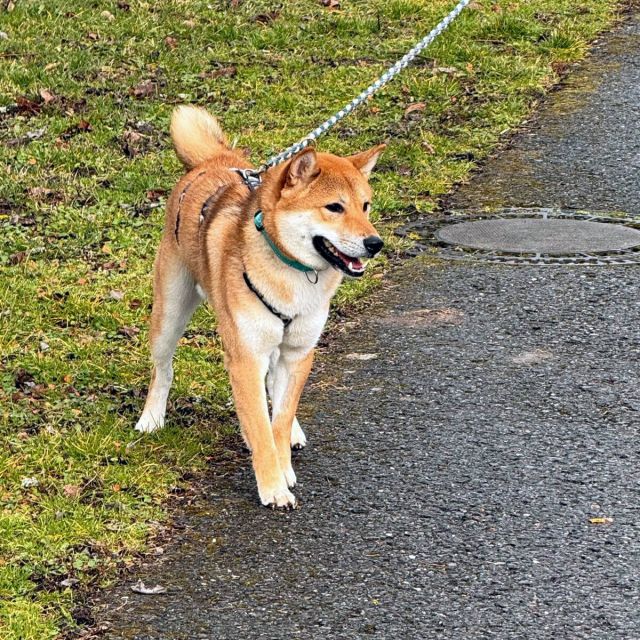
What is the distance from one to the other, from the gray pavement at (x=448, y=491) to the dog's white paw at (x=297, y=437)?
0.17ft

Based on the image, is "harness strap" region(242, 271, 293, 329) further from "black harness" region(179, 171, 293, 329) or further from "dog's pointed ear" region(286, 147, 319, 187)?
"dog's pointed ear" region(286, 147, 319, 187)

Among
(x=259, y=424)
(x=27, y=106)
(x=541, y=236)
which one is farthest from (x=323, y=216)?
(x=27, y=106)

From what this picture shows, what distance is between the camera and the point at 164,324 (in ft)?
18.1

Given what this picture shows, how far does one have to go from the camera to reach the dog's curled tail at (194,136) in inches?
230

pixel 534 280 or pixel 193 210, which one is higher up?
pixel 193 210

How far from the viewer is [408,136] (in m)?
9.15

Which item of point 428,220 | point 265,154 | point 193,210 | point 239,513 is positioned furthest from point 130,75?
point 239,513

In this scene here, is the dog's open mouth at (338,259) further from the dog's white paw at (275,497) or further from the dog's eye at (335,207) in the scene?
the dog's white paw at (275,497)

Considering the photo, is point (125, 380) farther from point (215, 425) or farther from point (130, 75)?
point (130, 75)

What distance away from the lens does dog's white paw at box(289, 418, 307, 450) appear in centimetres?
537

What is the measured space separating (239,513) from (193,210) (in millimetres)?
1356

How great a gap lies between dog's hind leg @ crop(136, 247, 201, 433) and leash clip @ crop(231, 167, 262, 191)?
44cm

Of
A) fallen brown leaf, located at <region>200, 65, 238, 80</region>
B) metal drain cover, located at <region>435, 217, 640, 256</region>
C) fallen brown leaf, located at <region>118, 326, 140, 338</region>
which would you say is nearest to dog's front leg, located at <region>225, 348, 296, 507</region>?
fallen brown leaf, located at <region>118, 326, 140, 338</region>

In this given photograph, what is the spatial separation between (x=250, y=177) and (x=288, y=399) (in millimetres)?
984
